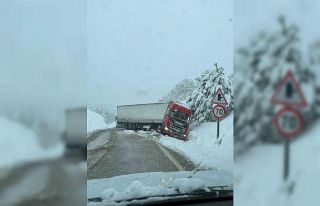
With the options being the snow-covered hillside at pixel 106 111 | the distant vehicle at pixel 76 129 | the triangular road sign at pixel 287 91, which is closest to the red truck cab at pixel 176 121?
the snow-covered hillside at pixel 106 111

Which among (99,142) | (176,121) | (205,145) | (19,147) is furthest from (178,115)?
(19,147)

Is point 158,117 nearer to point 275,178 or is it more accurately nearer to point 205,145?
point 205,145

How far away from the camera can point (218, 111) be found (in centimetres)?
271

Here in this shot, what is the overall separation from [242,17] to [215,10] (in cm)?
63

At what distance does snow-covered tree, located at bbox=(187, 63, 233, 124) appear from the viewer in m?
2.67

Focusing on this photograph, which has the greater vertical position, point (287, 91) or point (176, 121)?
point (287, 91)

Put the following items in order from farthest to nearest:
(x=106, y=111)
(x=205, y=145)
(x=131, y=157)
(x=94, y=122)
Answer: (x=205, y=145), (x=131, y=157), (x=106, y=111), (x=94, y=122)

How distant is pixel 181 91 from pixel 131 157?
19.3 inches

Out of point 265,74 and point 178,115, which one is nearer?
point 265,74

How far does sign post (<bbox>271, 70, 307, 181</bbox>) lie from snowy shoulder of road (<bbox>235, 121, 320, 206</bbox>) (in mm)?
23

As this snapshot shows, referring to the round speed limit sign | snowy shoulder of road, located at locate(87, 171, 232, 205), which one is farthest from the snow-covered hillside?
the round speed limit sign

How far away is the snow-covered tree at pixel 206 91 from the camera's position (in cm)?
267

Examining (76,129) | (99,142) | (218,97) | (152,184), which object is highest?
(218,97)

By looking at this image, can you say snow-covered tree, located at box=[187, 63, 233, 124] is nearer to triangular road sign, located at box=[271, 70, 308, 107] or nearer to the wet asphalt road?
the wet asphalt road
